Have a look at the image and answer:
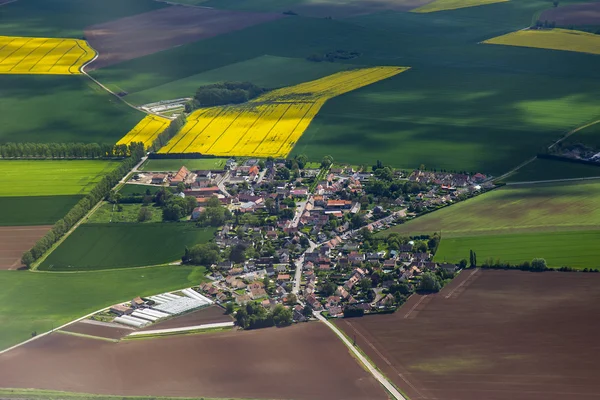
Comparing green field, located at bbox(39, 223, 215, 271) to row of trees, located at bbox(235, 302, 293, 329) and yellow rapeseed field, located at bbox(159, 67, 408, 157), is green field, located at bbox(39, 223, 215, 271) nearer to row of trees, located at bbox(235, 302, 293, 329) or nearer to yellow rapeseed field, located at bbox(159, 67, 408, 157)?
row of trees, located at bbox(235, 302, 293, 329)

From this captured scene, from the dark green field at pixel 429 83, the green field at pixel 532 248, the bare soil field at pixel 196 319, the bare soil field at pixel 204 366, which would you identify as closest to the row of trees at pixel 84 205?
the bare soil field at pixel 204 366

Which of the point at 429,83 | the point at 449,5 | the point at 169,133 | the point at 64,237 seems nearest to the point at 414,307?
the point at 64,237

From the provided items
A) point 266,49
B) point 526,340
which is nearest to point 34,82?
point 266,49

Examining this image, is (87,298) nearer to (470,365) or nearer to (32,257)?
(32,257)

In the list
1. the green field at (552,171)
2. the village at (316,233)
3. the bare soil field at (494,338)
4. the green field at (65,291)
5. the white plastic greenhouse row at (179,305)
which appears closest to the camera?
the bare soil field at (494,338)

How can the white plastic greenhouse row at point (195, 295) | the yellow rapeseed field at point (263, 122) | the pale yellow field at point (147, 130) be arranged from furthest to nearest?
1. the pale yellow field at point (147, 130)
2. the yellow rapeseed field at point (263, 122)
3. the white plastic greenhouse row at point (195, 295)

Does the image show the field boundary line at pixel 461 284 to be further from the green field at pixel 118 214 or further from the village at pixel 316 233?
the green field at pixel 118 214

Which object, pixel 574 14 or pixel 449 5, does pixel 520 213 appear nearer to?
pixel 574 14
